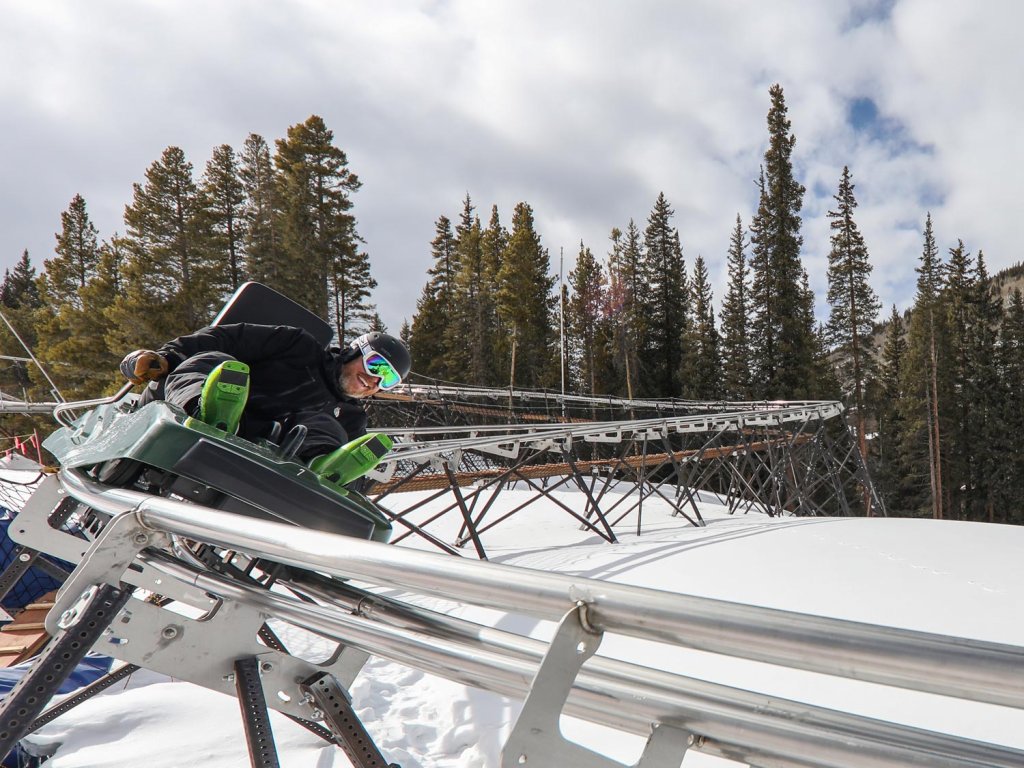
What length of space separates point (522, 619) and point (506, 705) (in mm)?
803

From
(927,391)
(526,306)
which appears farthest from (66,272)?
(927,391)

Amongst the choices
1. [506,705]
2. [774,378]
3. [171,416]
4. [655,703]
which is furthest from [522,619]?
[774,378]

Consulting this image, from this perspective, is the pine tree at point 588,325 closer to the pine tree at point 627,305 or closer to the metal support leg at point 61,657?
the pine tree at point 627,305

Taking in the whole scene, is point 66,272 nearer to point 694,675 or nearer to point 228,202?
point 228,202

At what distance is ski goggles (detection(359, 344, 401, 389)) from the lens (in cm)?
235

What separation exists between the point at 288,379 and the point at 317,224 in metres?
24.9

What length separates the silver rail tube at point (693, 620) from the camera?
1.65ft

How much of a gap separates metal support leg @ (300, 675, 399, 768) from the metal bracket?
2.70ft

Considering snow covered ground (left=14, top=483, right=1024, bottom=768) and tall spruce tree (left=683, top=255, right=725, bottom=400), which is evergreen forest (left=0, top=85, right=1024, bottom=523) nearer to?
tall spruce tree (left=683, top=255, right=725, bottom=400)

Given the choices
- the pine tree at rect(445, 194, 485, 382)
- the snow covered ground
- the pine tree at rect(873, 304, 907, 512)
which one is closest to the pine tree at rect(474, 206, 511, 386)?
the pine tree at rect(445, 194, 485, 382)

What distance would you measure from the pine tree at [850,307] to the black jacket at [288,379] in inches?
1193

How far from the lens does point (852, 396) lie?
92.2 feet

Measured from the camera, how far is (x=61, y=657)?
43.6 inches

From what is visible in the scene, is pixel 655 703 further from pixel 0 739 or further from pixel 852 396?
pixel 852 396
